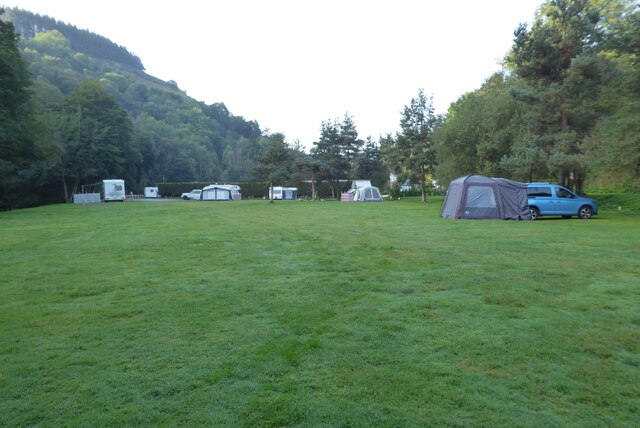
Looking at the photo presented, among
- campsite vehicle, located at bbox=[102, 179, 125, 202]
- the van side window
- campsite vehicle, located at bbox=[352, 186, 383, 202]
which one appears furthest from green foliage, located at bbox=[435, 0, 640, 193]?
campsite vehicle, located at bbox=[102, 179, 125, 202]

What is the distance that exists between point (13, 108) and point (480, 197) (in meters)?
26.5

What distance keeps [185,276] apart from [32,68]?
94.5m

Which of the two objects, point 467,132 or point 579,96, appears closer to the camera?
point 579,96

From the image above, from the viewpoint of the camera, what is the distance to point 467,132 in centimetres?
2980

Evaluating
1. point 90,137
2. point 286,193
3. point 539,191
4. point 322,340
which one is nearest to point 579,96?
point 539,191

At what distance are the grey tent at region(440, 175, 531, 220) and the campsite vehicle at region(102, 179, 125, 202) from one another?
36.0 m

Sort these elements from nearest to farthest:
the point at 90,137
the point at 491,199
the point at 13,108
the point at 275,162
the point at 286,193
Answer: the point at 491,199 → the point at 13,108 → the point at 275,162 → the point at 90,137 → the point at 286,193

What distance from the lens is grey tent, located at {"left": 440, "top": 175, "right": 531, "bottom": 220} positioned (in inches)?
730

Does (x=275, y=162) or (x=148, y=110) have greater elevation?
(x=148, y=110)

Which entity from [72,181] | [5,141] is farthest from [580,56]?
[72,181]

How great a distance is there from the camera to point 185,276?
287 inches

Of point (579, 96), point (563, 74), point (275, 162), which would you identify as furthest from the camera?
point (275, 162)

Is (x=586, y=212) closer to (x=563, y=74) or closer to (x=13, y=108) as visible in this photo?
(x=563, y=74)

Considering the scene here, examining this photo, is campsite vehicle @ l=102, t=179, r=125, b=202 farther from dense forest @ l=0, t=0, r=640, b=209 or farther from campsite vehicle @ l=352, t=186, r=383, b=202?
campsite vehicle @ l=352, t=186, r=383, b=202
